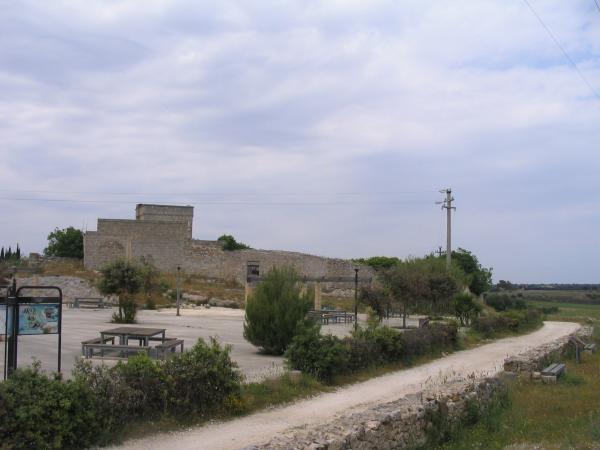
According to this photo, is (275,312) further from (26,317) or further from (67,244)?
(67,244)

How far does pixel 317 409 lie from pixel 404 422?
2581 mm

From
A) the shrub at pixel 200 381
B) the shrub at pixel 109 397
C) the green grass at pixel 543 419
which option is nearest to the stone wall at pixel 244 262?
the green grass at pixel 543 419

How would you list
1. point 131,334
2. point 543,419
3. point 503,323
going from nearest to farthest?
point 543,419 < point 131,334 < point 503,323

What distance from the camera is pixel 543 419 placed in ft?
31.2

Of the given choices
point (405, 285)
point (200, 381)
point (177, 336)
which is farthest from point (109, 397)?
point (405, 285)

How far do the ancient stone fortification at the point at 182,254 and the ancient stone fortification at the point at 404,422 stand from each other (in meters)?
38.0

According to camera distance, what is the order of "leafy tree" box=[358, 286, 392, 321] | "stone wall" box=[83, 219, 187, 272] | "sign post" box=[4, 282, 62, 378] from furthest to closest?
"stone wall" box=[83, 219, 187, 272] → "leafy tree" box=[358, 286, 392, 321] → "sign post" box=[4, 282, 62, 378]

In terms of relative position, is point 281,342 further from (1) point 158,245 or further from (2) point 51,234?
(2) point 51,234

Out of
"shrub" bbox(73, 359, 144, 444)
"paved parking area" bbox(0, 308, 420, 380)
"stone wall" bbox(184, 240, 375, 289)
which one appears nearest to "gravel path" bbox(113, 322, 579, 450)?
"shrub" bbox(73, 359, 144, 444)

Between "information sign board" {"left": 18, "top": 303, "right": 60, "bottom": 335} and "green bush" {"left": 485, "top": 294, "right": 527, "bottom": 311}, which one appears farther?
"green bush" {"left": 485, "top": 294, "right": 527, "bottom": 311}

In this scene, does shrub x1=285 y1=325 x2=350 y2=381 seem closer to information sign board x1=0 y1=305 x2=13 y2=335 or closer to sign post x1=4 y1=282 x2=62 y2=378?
sign post x1=4 y1=282 x2=62 y2=378

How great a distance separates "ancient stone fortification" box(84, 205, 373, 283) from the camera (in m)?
48.2

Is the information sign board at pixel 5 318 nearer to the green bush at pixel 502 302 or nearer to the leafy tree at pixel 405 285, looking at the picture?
the leafy tree at pixel 405 285

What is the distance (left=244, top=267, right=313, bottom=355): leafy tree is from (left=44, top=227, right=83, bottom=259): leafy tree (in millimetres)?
40297
